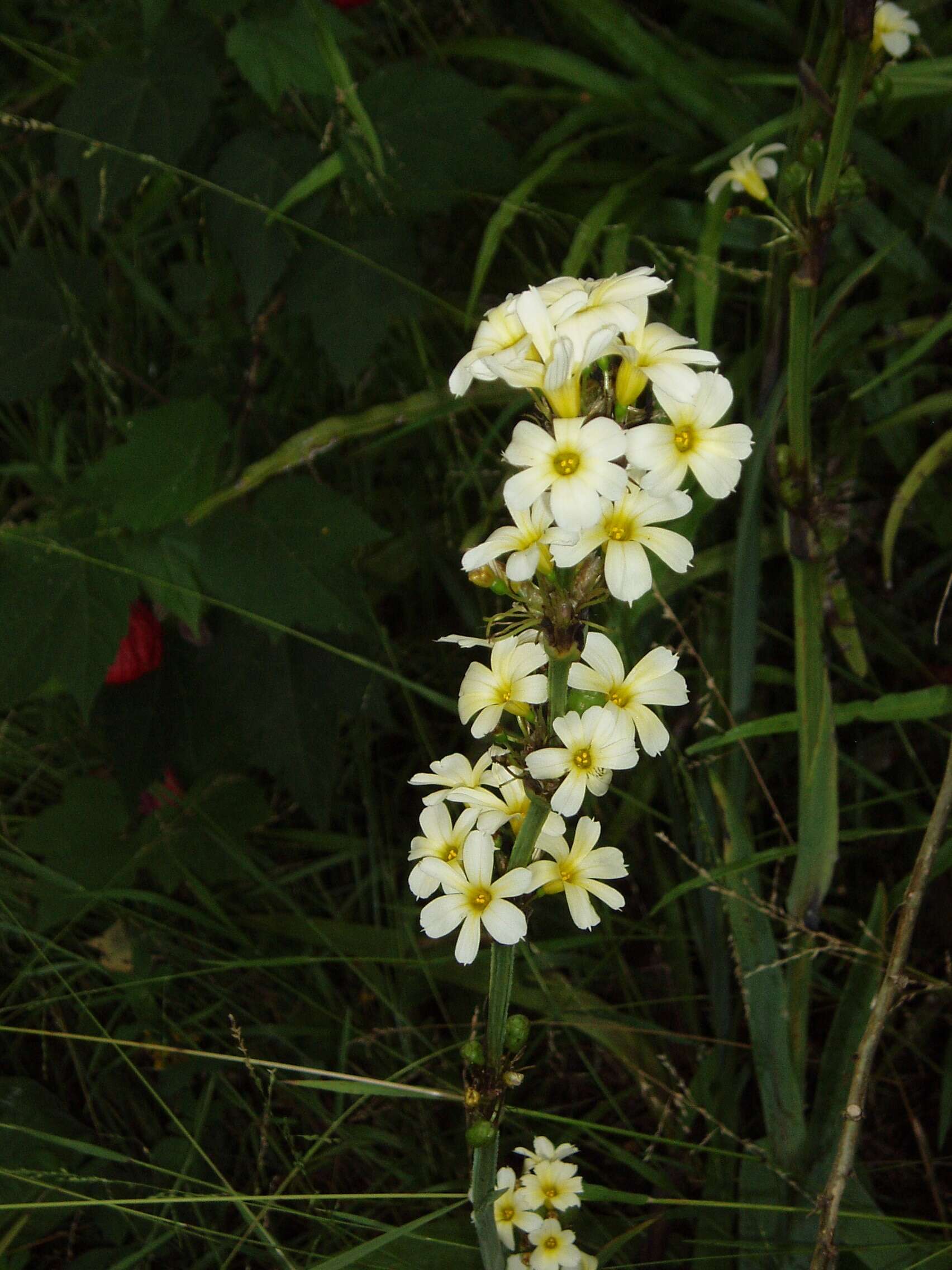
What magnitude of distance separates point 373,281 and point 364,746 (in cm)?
77

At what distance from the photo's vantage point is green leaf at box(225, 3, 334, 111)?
1.69 metres

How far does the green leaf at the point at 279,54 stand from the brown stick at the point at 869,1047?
4.46ft

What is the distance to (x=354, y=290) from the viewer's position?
177 centimetres

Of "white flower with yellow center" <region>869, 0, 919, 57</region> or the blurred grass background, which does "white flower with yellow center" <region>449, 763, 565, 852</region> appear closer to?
the blurred grass background

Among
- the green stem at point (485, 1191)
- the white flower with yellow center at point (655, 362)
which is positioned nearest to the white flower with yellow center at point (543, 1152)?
the green stem at point (485, 1191)

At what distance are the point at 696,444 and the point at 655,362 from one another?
0.07 m

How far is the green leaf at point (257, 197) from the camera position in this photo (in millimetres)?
1750

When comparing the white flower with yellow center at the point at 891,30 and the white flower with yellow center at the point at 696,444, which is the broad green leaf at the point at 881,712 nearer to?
the white flower with yellow center at the point at 696,444

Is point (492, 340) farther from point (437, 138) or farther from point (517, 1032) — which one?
point (437, 138)

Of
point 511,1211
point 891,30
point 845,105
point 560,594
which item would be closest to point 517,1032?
point 511,1211

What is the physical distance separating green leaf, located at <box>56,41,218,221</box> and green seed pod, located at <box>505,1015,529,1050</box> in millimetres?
1349

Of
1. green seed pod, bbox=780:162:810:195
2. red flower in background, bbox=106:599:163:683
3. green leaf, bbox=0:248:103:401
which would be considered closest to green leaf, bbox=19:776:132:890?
red flower in background, bbox=106:599:163:683

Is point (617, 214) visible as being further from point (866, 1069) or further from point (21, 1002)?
point (21, 1002)

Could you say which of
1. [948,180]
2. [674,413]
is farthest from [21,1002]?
[948,180]
